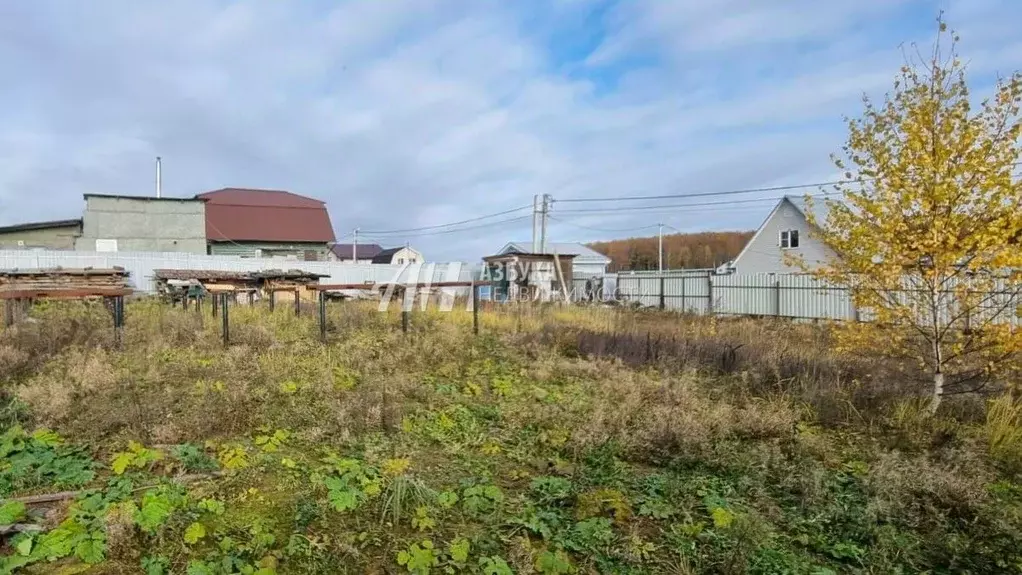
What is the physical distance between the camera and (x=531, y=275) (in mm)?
22375

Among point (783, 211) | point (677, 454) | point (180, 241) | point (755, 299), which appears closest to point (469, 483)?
point (677, 454)

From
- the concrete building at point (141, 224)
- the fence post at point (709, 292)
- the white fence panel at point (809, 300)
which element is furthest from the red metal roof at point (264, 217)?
the white fence panel at point (809, 300)

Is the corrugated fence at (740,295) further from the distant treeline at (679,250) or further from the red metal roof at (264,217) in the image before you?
the distant treeline at (679,250)

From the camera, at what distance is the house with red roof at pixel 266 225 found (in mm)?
32469

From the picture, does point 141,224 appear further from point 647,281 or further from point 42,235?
point 647,281

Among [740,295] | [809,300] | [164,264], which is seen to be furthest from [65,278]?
[809,300]

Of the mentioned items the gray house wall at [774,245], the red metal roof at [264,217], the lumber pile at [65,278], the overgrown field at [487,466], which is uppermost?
the red metal roof at [264,217]

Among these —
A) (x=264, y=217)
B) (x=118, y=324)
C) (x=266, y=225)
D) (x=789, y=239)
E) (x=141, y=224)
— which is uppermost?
(x=264, y=217)

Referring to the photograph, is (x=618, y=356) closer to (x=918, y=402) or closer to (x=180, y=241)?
(x=918, y=402)

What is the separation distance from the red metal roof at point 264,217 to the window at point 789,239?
26.2 meters

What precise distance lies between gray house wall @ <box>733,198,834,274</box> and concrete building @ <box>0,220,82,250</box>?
108ft

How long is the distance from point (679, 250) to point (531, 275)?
181 ft

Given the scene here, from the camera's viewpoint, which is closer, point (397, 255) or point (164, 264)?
point (164, 264)

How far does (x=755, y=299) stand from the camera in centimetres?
1788
